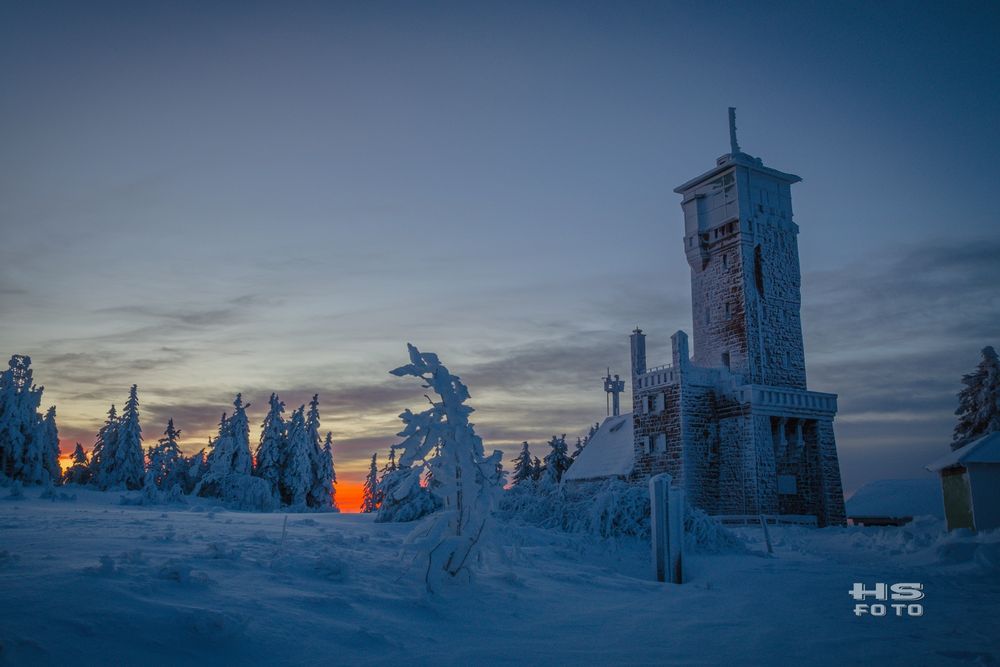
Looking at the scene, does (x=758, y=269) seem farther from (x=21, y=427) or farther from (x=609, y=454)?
(x=21, y=427)

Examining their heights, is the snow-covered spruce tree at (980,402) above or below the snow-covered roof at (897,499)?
above

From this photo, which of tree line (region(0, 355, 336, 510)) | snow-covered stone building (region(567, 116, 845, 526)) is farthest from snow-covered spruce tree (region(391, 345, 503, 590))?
snow-covered stone building (region(567, 116, 845, 526))

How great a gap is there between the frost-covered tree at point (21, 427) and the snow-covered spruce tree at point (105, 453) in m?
3.04

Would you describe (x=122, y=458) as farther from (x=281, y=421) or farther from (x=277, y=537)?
(x=277, y=537)

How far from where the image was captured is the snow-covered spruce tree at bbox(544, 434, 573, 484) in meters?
54.3

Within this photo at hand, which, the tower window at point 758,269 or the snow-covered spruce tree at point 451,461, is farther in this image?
the tower window at point 758,269

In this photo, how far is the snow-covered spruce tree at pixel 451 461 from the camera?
28.8 ft

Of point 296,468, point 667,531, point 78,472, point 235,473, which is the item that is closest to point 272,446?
point 296,468

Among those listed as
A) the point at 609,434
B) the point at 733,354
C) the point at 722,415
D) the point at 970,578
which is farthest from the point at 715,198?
the point at 970,578

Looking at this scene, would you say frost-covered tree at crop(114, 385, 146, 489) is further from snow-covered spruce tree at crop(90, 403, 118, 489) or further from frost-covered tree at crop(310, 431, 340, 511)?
frost-covered tree at crop(310, 431, 340, 511)

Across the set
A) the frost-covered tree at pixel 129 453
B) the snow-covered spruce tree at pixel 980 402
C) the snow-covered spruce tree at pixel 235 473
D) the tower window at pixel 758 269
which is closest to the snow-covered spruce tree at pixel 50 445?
the frost-covered tree at pixel 129 453

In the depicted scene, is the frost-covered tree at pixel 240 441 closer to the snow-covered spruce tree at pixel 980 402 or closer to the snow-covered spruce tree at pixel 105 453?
the snow-covered spruce tree at pixel 105 453

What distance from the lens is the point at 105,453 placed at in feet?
118

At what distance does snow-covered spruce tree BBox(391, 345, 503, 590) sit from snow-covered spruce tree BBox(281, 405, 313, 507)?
108 ft
